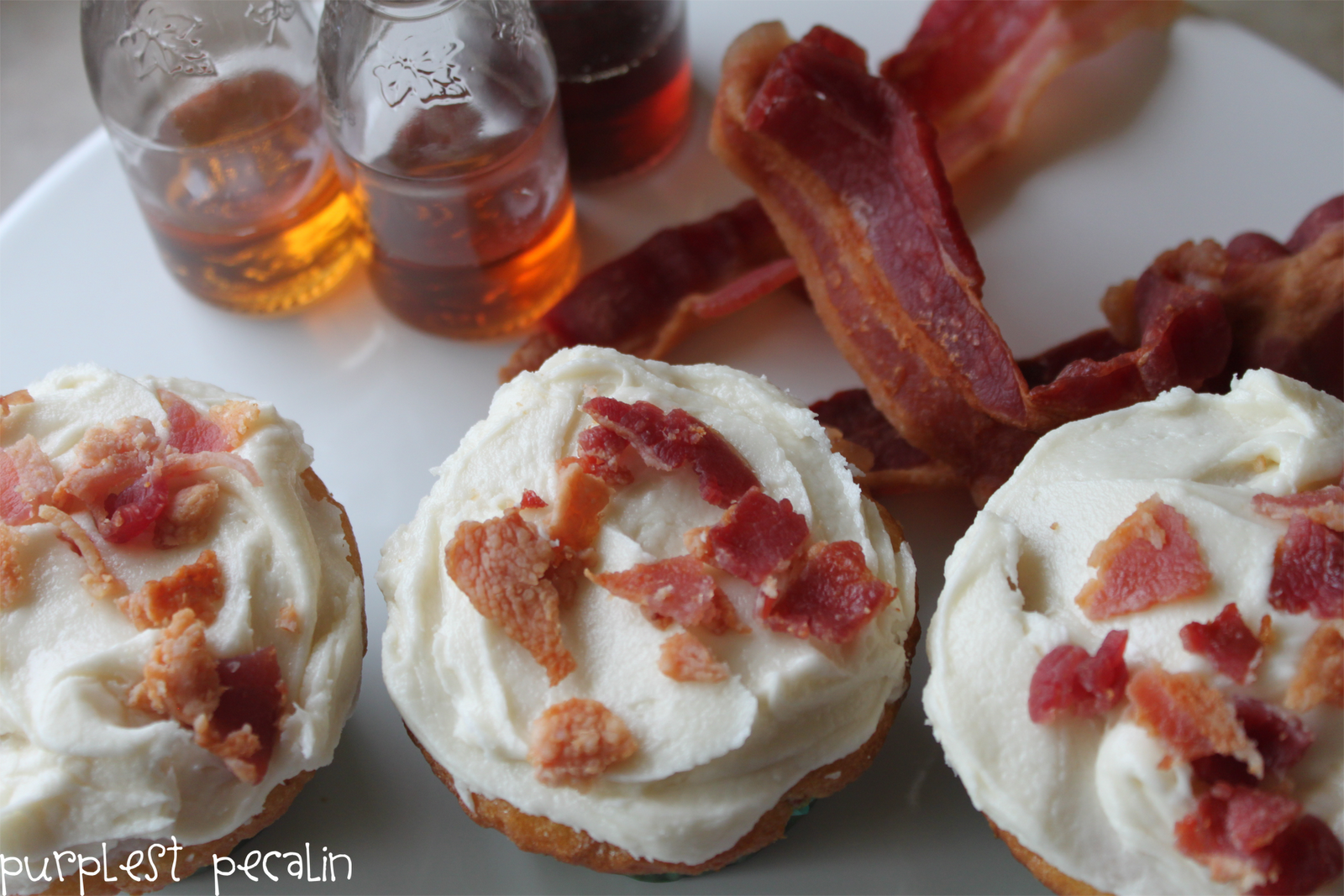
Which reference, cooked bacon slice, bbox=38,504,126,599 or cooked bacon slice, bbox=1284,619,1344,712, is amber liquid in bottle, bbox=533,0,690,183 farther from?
cooked bacon slice, bbox=1284,619,1344,712

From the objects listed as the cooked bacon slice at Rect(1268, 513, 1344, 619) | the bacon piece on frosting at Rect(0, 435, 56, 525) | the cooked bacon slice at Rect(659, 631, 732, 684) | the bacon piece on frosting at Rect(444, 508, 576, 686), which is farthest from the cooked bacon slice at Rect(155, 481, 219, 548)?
the cooked bacon slice at Rect(1268, 513, 1344, 619)

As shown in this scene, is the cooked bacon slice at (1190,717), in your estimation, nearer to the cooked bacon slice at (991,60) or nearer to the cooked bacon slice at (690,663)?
the cooked bacon slice at (690,663)

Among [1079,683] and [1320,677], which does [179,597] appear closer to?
[1079,683]

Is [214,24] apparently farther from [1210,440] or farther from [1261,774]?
[1261,774]

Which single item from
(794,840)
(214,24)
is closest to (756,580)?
(794,840)

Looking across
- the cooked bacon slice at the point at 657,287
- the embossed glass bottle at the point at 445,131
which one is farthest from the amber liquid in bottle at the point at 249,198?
the cooked bacon slice at the point at 657,287
